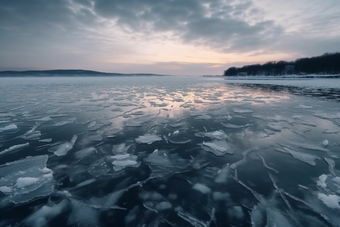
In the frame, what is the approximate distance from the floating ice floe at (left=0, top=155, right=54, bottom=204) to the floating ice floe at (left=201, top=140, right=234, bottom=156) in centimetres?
286

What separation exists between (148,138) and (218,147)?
1.72 metres

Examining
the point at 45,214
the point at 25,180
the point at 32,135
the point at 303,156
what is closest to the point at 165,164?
the point at 45,214

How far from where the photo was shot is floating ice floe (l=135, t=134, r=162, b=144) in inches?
154

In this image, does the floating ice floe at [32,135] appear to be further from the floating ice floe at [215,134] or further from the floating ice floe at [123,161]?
the floating ice floe at [215,134]

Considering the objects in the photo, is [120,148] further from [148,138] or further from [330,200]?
[330,200]

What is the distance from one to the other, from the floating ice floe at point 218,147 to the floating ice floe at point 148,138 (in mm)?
1170

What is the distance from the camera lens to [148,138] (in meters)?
4.08

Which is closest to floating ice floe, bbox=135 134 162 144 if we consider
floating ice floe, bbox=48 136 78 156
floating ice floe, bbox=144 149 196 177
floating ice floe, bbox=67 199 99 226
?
floating ice floe, bbox=144 149 196 177

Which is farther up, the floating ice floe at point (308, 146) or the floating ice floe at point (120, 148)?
the floating ice floe at point (308, 146)

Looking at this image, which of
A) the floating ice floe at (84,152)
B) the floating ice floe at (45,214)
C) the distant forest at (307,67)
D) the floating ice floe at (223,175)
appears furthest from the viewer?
the distant forest at (307,67)

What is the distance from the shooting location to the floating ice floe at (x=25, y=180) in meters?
2.18

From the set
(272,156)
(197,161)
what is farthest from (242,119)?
(197,161)

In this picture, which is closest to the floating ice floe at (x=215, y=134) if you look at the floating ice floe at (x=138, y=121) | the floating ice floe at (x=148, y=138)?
the floating ice floe at (x=148, y=138)

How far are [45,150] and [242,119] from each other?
580 centimetres
